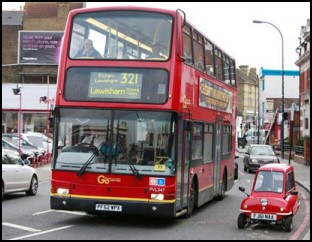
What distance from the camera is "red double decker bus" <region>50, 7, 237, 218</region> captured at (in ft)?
38.2

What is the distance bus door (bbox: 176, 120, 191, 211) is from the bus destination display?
3.99 feet

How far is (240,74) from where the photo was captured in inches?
4587

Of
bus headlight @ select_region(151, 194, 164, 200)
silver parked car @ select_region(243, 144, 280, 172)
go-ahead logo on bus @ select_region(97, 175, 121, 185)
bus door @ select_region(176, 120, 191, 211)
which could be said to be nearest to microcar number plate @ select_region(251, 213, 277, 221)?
bus door @ select_region(176, 120, 191, 211)

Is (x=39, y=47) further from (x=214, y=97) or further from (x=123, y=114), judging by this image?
(x=123, y=114)

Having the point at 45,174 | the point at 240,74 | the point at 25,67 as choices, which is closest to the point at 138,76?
the point at 45,174

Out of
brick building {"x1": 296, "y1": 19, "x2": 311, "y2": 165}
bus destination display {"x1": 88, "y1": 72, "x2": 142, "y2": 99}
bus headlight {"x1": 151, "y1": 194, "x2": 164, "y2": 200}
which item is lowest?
bus headlight {"x1": 151, "y1": 194, "x2": 164, "y2": 200}

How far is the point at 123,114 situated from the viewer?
11.8 metres

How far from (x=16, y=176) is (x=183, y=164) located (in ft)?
23.4

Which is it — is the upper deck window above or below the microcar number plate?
above

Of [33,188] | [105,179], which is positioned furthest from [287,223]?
[33,188]

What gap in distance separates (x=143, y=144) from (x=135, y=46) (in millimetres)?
2066

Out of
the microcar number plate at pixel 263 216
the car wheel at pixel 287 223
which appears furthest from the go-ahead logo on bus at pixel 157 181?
the car wheel at pixel 287 223

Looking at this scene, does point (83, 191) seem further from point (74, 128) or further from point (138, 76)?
point (138, 76)

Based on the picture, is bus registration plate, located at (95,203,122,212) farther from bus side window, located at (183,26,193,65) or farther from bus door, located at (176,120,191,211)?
bus side window, located at (183,26,193,65)
